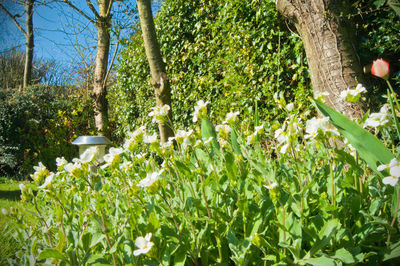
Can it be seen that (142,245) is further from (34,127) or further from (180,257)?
(34,127)

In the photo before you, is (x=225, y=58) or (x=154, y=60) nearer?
(x=154, y=60)

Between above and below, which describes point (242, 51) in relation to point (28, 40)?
below

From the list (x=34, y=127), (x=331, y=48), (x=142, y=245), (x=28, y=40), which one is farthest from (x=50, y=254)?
(x=28, y=40)

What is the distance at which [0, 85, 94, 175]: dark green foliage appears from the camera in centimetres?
584

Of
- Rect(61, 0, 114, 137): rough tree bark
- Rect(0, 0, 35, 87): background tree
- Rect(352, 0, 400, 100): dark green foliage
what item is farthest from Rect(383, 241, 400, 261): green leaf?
Rect(0, 0, 35, 87): background tree

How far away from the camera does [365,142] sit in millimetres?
763

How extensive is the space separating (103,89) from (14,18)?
7164 millimetres

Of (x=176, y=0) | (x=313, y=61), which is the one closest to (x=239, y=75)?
(x=313, y=61)

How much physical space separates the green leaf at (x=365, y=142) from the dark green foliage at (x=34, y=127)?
5.76 meters

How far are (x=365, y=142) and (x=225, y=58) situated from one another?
2739mm

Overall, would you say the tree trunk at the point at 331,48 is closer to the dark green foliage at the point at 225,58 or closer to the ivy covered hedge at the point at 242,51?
the ivy covered hedge at the point at 242,51

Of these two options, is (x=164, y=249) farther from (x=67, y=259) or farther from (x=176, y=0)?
(x=176, y=0)

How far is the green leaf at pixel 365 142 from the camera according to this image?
0.75 metres

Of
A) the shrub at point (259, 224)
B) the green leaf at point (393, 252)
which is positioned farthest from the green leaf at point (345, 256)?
the green leaf at point (393, 252)
